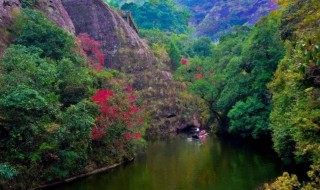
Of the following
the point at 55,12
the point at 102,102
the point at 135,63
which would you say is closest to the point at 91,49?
the point at 55,12

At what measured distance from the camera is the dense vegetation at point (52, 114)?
19.7 meters

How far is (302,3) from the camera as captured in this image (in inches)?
938

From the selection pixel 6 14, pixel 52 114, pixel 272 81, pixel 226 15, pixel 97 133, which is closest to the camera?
pixel 52 114

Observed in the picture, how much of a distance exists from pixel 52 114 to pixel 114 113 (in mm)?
6401

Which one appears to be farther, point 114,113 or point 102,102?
point 114,113

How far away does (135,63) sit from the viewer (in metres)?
48.2

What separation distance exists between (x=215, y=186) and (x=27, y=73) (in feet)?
42.2

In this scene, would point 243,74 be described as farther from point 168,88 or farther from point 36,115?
point 36,115

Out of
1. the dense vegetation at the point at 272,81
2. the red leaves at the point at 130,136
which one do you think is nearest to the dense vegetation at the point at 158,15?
the dense vegetation at the point at 272,81

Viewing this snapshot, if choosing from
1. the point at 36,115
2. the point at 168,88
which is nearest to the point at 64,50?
the point at 36,115

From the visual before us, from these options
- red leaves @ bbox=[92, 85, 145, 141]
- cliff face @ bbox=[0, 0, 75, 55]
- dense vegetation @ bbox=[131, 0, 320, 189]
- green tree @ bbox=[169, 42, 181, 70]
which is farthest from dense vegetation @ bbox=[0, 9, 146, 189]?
green tree @ bbox=[169, 42, 181, 70]

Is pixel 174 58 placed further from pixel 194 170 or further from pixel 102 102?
pixel 194 170

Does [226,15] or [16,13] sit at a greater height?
[226,15]

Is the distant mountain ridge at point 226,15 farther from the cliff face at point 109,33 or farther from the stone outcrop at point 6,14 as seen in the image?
the stone outcrop at point 6,14
